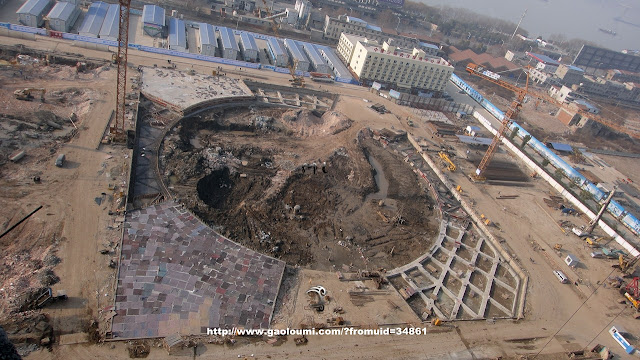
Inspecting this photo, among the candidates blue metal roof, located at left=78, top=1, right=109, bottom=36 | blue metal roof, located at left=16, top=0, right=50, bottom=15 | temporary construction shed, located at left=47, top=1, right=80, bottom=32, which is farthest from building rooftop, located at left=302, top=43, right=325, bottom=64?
blue metal roof, located at left=16, top=0, right=50, bottom=15

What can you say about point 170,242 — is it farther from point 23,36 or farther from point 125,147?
point 23,36

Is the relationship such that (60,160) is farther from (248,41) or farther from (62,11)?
(248,41)

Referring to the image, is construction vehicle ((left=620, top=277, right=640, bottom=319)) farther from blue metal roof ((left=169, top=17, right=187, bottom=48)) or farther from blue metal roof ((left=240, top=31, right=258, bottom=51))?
blue metal roof ((left=169, top=17, right=187, bottom=48))

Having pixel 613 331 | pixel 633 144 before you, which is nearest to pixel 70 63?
pixel 613 331

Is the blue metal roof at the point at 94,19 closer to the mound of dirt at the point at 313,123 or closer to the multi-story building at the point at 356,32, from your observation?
the mound of dirt at the point at 313,123

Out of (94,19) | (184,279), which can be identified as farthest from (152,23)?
(184,279)

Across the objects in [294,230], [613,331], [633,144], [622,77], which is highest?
[622,77]
